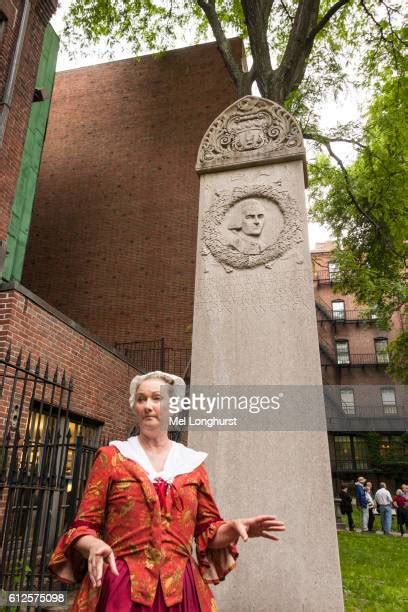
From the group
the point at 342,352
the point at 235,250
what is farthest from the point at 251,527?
the point at 342,352

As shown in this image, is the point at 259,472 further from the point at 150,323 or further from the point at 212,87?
the point at 212,87

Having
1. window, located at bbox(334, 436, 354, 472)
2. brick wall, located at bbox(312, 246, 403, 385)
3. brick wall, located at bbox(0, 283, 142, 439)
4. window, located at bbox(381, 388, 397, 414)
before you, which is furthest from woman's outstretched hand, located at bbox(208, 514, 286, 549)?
window, located at bbox(381, 388, 397, 414)

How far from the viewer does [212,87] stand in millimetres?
18484

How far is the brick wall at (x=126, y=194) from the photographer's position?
15742mm

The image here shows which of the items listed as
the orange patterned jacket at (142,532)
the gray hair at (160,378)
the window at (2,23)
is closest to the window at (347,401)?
the window at (2,23)

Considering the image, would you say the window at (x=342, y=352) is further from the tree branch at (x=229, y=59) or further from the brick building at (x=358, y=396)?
the tree branch at (x=229, y=59)

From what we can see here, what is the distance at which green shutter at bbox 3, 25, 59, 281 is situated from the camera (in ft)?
34.6

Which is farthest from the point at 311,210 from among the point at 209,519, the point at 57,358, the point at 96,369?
the point at 209,519

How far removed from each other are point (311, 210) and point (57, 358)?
35.2 ft

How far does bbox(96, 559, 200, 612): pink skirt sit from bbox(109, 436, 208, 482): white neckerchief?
1.21ft

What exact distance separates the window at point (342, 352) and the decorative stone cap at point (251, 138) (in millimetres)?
30090

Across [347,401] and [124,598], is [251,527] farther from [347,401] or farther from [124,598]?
[347,401]

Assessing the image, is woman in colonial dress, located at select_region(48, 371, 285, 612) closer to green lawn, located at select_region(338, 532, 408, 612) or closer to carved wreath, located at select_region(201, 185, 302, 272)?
carved wreath, located at select_region(201, 185, 302, 272)

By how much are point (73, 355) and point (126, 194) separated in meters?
10.4
